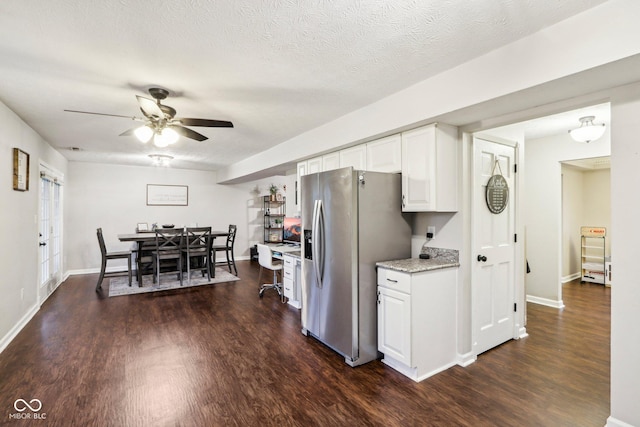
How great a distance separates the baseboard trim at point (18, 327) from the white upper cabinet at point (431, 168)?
4176mm

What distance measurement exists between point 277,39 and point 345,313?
88.9 inches

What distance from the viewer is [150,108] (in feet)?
8.48

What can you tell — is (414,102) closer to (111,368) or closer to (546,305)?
(111,368)

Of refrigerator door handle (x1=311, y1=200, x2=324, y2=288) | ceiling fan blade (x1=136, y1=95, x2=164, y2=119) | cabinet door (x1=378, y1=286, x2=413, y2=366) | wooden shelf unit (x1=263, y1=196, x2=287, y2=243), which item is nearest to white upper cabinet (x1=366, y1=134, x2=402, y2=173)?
refrigerator door handle (x1=311, y1=200, x2=324, y2=288)

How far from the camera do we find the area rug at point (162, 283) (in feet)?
17.4

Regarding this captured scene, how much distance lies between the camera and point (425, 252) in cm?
309

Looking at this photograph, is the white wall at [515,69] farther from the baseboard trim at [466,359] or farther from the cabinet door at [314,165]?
the baseboard trim at [466,359]

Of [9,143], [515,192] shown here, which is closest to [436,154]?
[515,192]

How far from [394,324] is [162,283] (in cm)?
477

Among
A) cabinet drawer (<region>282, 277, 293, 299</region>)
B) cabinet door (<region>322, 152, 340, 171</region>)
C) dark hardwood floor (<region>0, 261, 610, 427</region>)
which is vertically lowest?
dark hardwood floor (<region>0, 261, 610, 427</region>)

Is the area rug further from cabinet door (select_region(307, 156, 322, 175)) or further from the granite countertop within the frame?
the granite countertop

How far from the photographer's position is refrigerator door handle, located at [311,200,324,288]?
3.09 meters

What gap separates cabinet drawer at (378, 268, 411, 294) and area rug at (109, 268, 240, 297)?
159 inches

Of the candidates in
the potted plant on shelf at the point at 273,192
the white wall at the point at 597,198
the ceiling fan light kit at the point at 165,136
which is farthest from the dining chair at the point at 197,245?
the white wall at the point at 597,198
